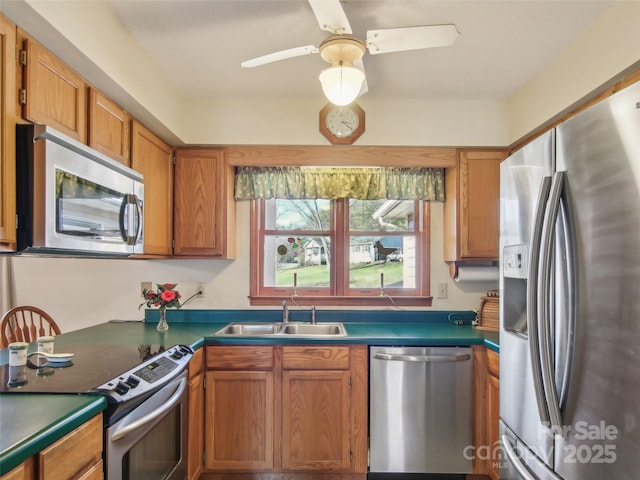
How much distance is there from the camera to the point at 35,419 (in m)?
1.11

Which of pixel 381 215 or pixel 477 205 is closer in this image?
pixel 477 205

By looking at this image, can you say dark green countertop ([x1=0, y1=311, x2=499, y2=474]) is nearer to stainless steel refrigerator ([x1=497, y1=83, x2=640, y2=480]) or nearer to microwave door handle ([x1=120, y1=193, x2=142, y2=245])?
microwave door handle ([x1=120, y1=193, x2=142, y2=245])

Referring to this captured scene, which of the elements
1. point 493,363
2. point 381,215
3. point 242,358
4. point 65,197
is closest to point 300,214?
point 381,215

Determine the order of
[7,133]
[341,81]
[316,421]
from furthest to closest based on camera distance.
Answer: [316,421], [341,81], [7,133]

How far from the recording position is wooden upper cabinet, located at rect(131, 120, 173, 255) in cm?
220

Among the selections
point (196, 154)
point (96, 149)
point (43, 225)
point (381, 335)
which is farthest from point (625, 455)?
point (196, 154)

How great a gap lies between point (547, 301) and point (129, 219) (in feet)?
5.75

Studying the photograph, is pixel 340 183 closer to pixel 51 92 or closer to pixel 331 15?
pixel 331 15

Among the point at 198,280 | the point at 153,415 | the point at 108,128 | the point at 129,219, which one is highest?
the point at 108,128

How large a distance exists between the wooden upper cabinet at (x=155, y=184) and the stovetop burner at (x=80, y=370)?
637mm

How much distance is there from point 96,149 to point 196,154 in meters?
0.93

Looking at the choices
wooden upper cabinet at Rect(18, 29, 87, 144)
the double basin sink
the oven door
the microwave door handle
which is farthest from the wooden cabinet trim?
wooden upper cabinet at Rect(18, 29, 87, 144)

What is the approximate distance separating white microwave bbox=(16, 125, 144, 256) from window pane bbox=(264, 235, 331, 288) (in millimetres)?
1292

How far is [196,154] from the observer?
8.77 feet
